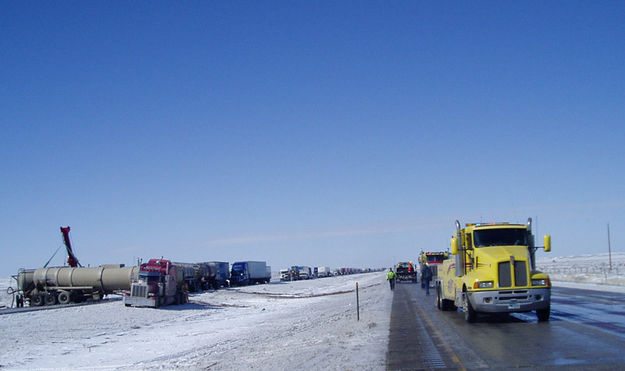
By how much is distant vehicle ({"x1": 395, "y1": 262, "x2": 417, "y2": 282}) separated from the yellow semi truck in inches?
1884

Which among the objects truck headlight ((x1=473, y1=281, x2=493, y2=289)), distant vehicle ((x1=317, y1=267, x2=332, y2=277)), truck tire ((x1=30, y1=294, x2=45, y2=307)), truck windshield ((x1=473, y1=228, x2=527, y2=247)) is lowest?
distant vehicle ((x1=317, y1=267, x2=332, y2=277))

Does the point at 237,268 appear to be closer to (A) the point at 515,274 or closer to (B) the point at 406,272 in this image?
(B) the point at 406,272

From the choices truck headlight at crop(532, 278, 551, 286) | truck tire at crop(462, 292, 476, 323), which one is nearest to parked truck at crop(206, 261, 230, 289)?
truck tire at crop(462, 292, 476, 323)

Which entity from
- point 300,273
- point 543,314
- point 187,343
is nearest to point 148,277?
point 187,343

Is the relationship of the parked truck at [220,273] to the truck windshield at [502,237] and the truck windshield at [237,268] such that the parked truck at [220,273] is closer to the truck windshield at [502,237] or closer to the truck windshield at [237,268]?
the truck windshield at [237,268]

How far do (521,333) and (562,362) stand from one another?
4.80 meters

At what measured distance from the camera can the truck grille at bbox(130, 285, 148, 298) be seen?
123ft

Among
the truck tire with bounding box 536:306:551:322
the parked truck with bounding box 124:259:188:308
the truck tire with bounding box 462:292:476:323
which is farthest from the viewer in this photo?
the parked truck with bounding box 124:259:188:308

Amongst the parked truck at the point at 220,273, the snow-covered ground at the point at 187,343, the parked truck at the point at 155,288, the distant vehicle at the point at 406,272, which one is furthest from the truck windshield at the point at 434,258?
the parked truck at the point at 220,273

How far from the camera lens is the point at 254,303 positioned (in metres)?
46.3

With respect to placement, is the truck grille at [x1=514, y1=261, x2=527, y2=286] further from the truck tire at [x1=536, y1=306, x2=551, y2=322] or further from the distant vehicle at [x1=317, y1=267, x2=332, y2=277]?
the distant vehicle at [x1=317, y1=267, x2=332, y2=277]

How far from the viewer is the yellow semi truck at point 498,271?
56.1 feet

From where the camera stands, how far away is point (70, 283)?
48844 millimetres

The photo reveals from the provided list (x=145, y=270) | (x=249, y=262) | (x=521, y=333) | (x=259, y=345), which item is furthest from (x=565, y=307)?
(x=249, y=262)
